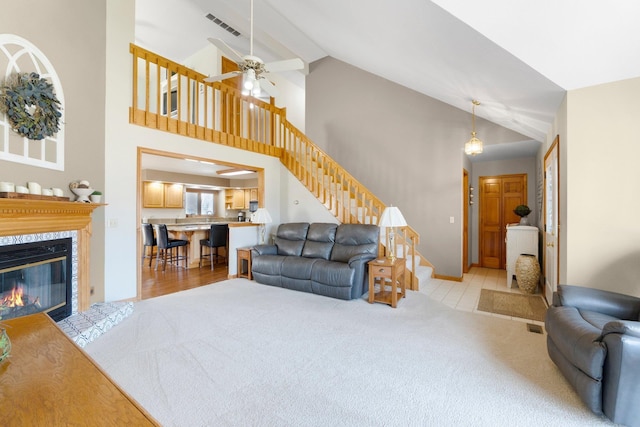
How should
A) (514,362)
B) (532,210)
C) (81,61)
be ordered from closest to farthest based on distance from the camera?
1. (514,362)
2. (81,61)
3. (532,210)

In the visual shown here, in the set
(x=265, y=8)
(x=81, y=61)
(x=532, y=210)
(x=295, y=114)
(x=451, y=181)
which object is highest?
(x=265, y=8)

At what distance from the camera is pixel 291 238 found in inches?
197

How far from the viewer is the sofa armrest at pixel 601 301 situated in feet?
6.88

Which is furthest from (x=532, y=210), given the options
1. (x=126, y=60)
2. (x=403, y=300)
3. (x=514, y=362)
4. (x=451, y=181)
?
(x=126, y=60)

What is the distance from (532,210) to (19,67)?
790 centimetres

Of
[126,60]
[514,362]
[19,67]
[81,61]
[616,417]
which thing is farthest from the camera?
[126,60]

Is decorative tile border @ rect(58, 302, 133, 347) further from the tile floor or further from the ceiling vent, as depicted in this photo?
the ceiling vent

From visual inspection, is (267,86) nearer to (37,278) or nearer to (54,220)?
(54,220)

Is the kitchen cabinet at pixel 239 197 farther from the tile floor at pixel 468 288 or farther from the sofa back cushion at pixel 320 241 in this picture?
the tile floor at pixel 468 288

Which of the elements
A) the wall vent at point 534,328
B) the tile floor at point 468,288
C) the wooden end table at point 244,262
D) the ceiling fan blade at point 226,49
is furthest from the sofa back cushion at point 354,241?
the ceiling fan blade at point 226,49

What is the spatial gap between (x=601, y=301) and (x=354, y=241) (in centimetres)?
280

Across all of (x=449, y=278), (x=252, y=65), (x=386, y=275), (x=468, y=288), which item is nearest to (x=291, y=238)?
(x=386, y=275)

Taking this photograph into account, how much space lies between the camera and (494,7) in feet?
6.63

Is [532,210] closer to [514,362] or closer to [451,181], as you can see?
[451,181]
